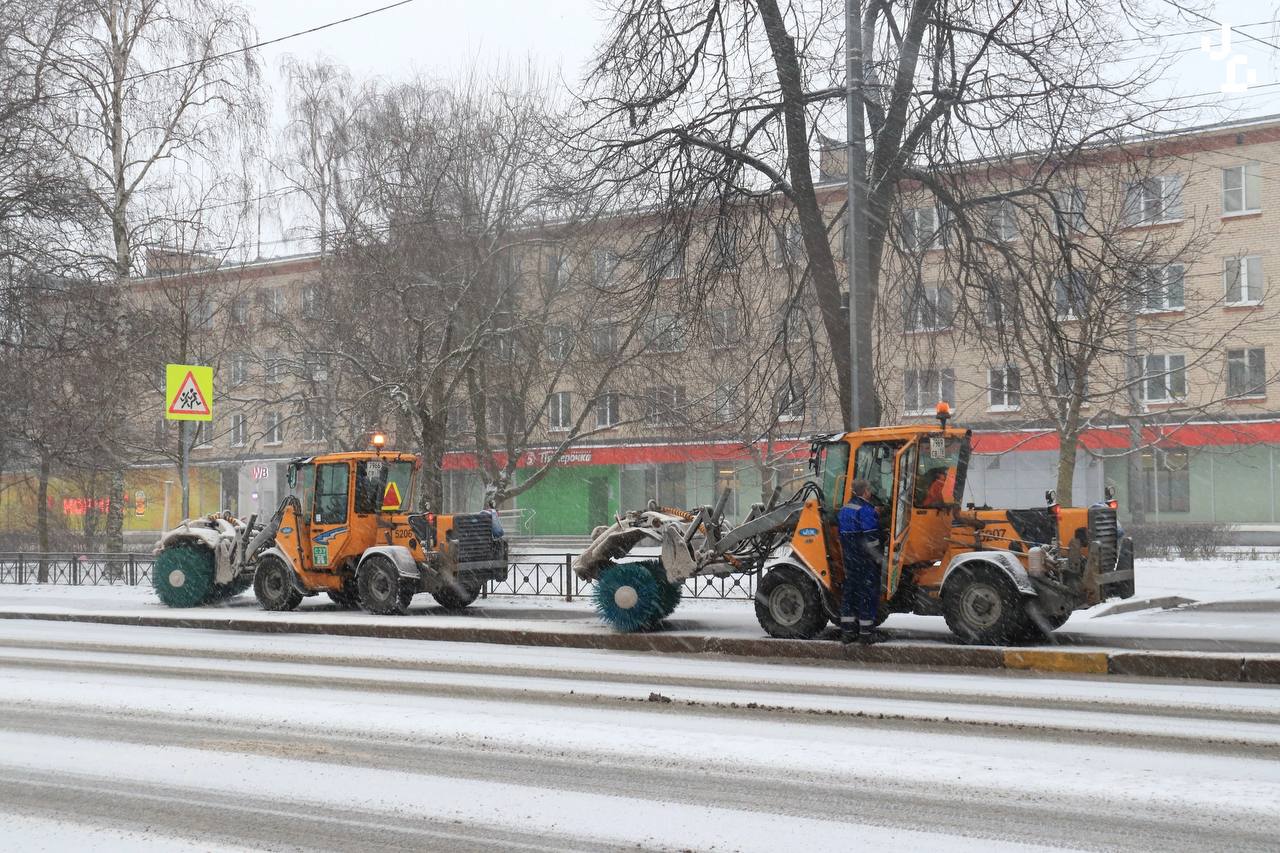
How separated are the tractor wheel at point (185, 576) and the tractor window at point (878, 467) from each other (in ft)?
38.5

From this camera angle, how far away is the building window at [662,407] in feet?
91.6

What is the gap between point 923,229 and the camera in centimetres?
1925

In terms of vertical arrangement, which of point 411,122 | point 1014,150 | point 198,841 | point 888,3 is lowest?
point 198,841

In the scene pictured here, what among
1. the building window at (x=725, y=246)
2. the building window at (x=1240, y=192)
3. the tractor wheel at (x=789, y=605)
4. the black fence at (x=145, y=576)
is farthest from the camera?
the building window at (x=1240, y=192)

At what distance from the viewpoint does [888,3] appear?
17.3 metres

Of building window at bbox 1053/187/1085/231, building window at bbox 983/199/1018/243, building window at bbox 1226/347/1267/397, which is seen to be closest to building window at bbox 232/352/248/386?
building window at bbox 983/199/1018/243

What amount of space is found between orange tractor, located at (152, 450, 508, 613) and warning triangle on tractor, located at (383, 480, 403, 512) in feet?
0.05

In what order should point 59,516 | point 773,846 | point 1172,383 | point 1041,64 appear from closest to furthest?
point 773,846 < point 1041,64 < point 1172,383 < point 59,516

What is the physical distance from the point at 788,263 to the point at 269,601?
9.58 m

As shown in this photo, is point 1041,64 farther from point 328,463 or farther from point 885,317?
point 328,463

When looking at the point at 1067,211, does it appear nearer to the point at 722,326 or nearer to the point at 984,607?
the point at 984,607

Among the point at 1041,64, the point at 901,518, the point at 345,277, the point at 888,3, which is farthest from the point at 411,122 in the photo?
the point at 901,518

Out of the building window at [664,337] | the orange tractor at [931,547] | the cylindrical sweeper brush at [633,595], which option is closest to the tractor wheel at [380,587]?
the cylindrical sweeper brush at [633,595]

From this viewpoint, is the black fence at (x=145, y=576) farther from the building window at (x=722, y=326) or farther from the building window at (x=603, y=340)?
the building window at (x=603, y=340)
